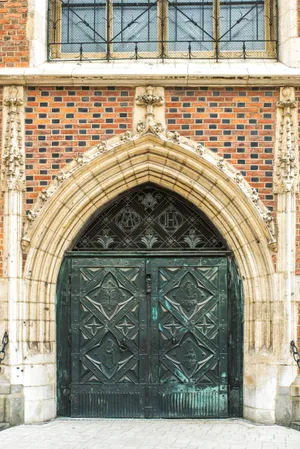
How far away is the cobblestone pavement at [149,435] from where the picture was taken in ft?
27.8

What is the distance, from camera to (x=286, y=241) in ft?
31.7

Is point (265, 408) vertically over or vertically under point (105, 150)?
under

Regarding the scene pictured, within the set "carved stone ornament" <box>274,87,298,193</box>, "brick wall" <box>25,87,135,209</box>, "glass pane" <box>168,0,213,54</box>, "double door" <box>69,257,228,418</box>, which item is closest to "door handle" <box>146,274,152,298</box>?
"double door" <box>69,257,228,418</box>

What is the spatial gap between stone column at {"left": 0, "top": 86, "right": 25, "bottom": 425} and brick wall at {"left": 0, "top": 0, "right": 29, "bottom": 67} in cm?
34

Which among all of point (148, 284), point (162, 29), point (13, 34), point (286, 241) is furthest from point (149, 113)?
point (286, 241)

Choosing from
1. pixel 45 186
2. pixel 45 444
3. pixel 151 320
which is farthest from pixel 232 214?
pixel 45 444

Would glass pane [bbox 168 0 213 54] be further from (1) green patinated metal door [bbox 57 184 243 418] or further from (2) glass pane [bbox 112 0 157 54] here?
(1) green patinated metal door [bbox 57 184 243 418]

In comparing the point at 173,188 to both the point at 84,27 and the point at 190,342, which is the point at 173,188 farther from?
the point at 84,27

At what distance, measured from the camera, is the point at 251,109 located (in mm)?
9961

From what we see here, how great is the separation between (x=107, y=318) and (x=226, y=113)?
2.79 m

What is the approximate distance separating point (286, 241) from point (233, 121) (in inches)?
60.5

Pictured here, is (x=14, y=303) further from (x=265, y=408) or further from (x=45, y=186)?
(x=265, y=408)

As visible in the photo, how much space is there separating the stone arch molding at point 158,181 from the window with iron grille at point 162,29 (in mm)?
1168

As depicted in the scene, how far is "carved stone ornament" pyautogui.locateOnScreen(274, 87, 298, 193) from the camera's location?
31.9 ft
